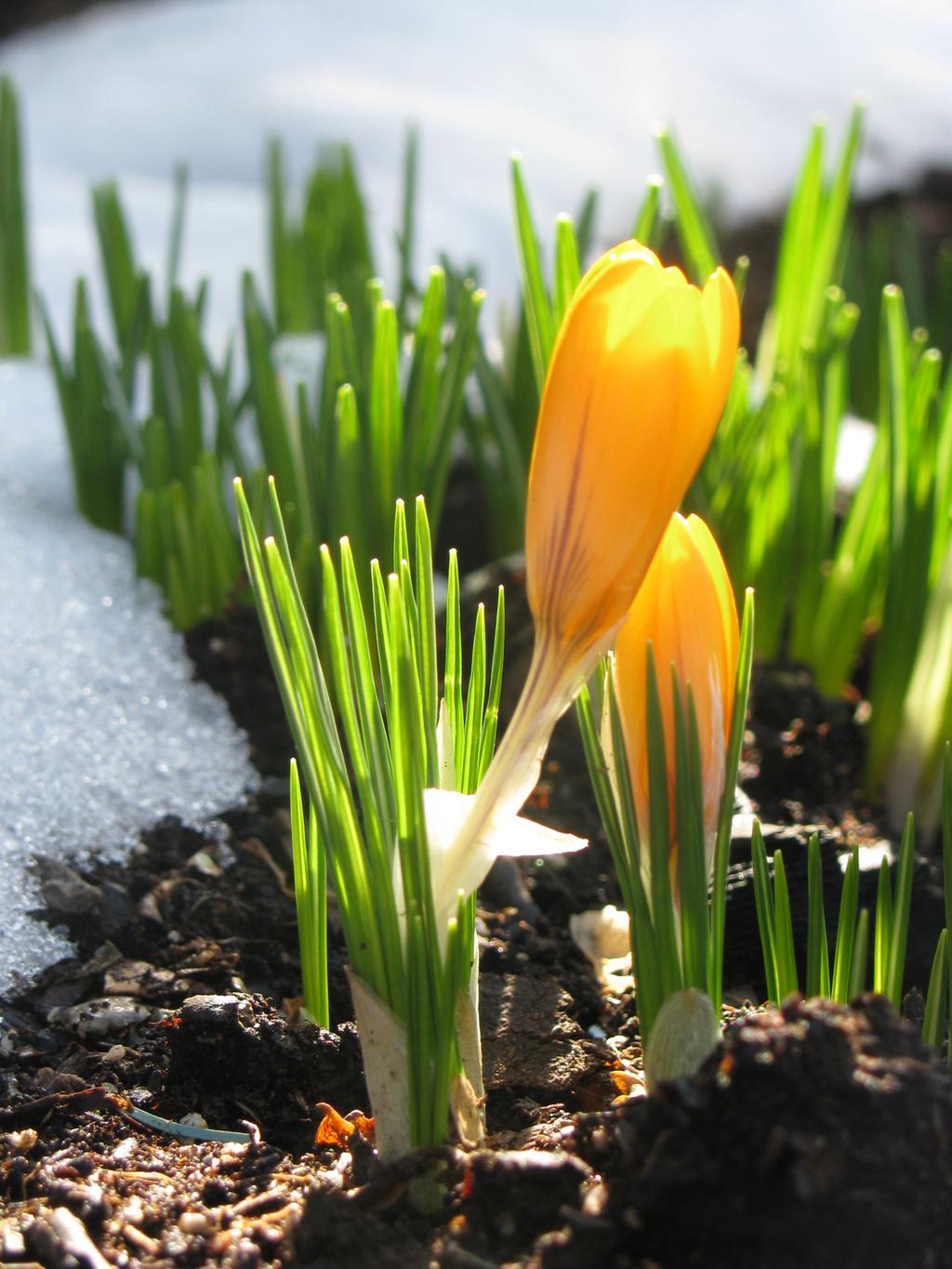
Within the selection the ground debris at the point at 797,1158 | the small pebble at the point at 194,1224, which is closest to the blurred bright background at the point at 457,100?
the small pebble at the point at 194,1224

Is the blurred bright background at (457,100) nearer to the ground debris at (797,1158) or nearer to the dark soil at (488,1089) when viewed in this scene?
the dark soil at (488,1089)

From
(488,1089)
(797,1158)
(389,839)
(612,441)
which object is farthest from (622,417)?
(488,1089)

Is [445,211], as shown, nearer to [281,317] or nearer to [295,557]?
[281,317]

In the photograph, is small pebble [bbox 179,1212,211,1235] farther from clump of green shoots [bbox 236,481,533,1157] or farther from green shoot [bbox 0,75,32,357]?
green shoot [bbox 0,75,32,357]

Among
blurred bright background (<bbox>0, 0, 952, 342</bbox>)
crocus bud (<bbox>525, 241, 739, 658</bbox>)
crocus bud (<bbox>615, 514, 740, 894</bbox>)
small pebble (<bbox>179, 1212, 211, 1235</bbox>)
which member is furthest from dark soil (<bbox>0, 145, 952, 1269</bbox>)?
blurred bright background (<bbox>0, 0, 952, 342</bbox>)

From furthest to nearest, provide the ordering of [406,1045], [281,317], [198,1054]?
[281,317]
[198,1054]
[406,1045]

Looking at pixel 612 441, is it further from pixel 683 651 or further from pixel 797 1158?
pixel 797 1158

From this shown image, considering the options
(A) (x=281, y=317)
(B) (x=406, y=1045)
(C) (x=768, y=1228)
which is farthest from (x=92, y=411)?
(C) (x=768, y=1228)
